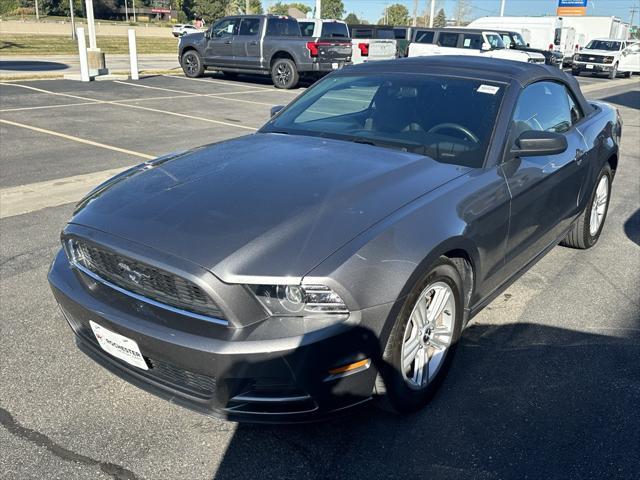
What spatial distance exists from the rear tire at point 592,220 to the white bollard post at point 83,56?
14746 mm

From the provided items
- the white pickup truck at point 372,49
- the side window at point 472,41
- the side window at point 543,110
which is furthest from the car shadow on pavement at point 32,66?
the side window at point 543,110

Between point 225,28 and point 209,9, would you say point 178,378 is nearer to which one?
point 225,28

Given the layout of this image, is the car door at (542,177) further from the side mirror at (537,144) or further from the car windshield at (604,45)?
the car windshield at (604,45)

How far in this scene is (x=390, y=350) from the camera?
98.7 inches

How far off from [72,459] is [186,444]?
0.48 m

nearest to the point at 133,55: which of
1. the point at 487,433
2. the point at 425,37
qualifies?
the point at 425,37

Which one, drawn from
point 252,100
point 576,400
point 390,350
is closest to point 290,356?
point 390,350

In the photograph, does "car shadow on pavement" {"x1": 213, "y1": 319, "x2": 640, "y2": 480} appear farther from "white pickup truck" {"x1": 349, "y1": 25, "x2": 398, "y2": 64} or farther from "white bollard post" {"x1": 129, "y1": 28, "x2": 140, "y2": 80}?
"white pickup truck" {"x1": 349, "y1": 25, "x2": 398, "y2": 64}

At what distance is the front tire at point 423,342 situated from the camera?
2.54 m

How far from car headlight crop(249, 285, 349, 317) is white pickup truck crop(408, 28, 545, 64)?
66.6 feet

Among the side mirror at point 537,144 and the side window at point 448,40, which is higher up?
the side window at point 448,40

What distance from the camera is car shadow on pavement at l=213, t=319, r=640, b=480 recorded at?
8.33 feet

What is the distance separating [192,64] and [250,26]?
2485 millimetres

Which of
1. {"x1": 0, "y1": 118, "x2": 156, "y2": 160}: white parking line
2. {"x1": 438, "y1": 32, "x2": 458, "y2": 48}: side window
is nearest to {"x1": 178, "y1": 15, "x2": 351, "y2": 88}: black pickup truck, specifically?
{"x1": 438, "y1": 32, "x2": 458, "y2": 48}: side window
